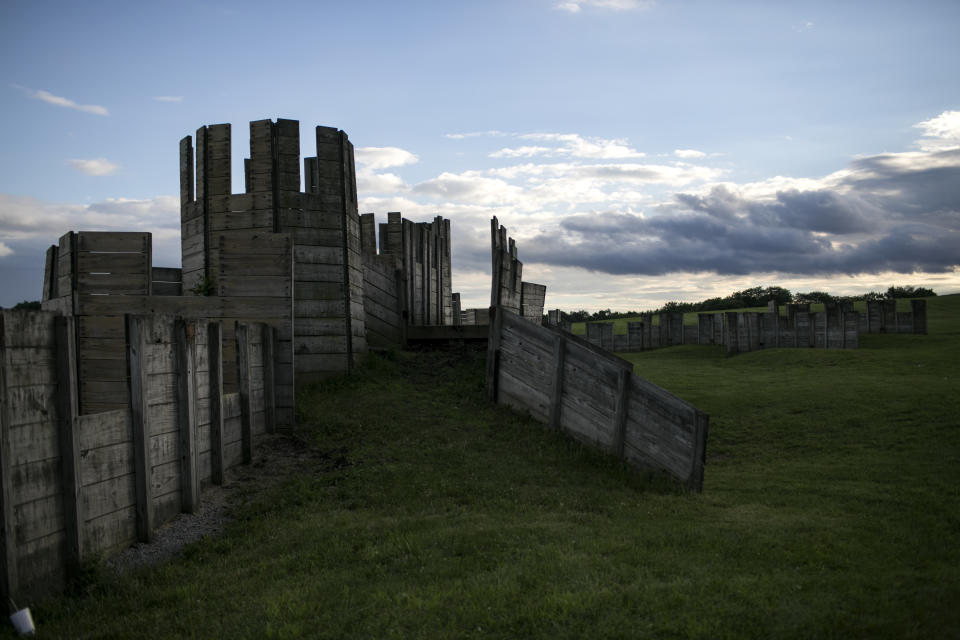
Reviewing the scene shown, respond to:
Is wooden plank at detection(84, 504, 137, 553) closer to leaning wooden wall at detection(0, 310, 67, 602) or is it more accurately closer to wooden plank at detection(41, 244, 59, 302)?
leaning wooden wall at detection(0, 310, 67, 602)

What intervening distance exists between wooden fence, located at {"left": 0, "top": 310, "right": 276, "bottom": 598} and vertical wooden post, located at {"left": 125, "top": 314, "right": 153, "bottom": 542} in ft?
0.03

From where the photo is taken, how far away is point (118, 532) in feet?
22.1

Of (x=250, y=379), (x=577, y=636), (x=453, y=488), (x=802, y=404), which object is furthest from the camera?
(x=802, y=404)

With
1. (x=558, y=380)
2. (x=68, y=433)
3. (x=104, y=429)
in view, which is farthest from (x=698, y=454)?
(x=68, y=433)

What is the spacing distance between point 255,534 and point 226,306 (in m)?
5.79

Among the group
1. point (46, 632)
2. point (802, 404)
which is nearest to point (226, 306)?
point (46, 632)

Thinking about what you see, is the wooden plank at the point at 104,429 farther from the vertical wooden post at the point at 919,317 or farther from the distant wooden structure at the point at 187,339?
the vertical wooden post at the point at 919,317

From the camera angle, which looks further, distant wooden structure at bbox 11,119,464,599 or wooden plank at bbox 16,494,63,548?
distant wooden structure at bbox 11,119,464,599

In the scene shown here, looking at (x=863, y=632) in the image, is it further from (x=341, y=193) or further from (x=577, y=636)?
(x=341, y=193)

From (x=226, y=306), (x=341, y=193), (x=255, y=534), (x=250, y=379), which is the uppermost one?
(x=341, y=193)

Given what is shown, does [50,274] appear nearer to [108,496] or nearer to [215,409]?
[215,409]

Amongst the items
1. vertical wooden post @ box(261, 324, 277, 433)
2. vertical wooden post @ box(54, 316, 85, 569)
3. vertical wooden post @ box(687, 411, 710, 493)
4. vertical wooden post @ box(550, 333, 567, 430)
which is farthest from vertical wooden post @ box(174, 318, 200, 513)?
vertical wooden post @ box(687, 411, 710, 493)

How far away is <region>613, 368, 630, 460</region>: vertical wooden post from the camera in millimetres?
11000

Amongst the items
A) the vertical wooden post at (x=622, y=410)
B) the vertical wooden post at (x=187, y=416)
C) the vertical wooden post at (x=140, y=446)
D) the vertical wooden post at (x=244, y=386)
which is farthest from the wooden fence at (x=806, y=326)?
the vertical wooden post at (x=140, y=446)
